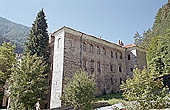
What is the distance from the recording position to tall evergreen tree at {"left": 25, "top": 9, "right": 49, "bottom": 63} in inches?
904

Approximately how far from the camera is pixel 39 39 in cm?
2359

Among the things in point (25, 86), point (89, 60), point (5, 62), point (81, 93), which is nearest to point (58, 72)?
point (89, 60)

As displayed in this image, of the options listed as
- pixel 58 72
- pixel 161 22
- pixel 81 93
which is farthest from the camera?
pixel 161 22

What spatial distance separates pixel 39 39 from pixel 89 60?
27.8ft

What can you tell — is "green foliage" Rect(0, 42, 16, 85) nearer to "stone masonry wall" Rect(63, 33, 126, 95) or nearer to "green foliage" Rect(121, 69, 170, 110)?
"stone masonry wall" Rect(63, 33, 126, 95)

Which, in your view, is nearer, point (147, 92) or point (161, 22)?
point (147, 92)

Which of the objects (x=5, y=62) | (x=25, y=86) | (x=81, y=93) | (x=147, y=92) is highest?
(x=5, y=62)

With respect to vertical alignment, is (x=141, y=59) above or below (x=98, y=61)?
above

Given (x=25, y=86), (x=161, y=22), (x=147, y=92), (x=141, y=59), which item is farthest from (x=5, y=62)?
(x=161, y=22)

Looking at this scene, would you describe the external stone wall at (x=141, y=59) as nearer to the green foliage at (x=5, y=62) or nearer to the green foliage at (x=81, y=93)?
the green foliage at (x=81, y=93)

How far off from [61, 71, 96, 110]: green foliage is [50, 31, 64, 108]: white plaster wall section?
340 inches

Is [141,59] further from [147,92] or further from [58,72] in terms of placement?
[147,92]

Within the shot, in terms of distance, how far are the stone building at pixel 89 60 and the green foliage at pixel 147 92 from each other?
412 inches

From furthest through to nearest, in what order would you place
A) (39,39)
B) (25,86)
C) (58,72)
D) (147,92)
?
(39,39), (58,72), (25,86), (147,92)
